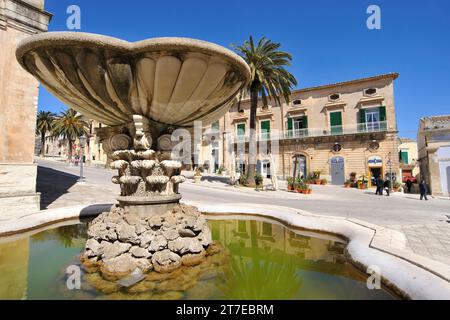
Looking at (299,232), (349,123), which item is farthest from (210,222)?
(349,123)

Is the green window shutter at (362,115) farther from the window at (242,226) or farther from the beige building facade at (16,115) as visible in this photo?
the beige building facade at (16,115)

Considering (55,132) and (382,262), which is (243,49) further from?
(55,132)

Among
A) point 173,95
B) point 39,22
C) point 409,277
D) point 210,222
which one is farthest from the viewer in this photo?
point 39,22

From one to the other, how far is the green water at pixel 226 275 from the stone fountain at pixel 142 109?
39 centimetres

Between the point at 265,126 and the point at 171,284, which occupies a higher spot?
the point at 265,126

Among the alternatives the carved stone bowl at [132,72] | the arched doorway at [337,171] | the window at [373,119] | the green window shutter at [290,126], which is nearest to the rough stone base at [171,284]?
the carved stone bowl at [132,72]

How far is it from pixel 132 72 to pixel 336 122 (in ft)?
84.5

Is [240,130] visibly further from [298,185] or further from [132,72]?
[132,72]

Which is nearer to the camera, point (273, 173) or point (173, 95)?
point (173, 95)

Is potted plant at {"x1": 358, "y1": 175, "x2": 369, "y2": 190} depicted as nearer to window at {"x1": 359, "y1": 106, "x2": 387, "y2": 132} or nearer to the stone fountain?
window at {"x1": 359, "y1": 106, "x2": 387, "y2": 132}

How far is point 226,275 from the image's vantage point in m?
3.04

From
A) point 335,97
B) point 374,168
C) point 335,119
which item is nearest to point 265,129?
point 335,119

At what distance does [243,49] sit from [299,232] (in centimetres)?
1749

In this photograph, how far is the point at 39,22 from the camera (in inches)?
308
